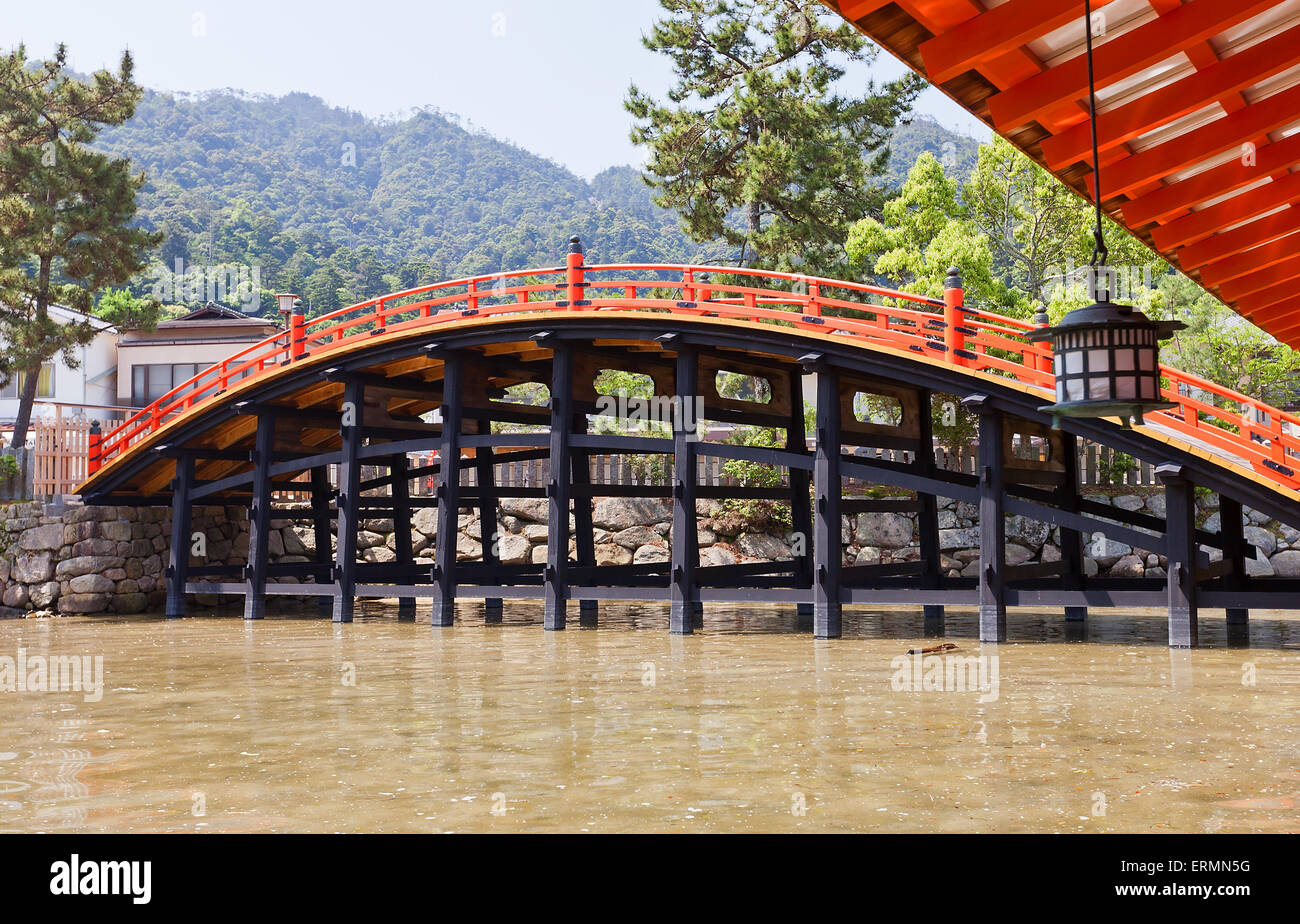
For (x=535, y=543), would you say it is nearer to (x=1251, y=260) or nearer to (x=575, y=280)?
(x=575, y=280)

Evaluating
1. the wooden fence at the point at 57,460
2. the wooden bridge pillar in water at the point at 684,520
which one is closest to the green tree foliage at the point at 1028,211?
the wooden bridge pillar in water at the point at 684,520

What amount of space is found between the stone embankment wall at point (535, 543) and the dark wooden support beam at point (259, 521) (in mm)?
3655

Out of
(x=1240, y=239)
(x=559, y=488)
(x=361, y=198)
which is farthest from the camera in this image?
(x=361, y=198)

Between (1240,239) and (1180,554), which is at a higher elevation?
(1240,239)

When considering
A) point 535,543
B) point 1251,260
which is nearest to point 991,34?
point 1251,260

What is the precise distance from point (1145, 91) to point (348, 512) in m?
14.8

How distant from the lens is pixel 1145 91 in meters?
5.95

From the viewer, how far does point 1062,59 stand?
18.8ft

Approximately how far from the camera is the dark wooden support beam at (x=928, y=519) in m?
16.8

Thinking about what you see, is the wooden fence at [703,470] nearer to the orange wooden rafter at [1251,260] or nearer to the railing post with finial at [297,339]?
the railing post with finial at [297,339]

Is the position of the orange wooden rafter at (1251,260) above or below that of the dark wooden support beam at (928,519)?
above

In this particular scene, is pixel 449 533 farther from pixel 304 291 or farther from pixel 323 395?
pixel 304 291

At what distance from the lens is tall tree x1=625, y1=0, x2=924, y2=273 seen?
83.9 ft

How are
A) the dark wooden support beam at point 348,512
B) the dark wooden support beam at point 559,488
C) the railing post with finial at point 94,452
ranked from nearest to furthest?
the dark wooden support beam at point 559,488 < the dark wooden support beam at point 348,512 < the railing post with finial at point 94,452
